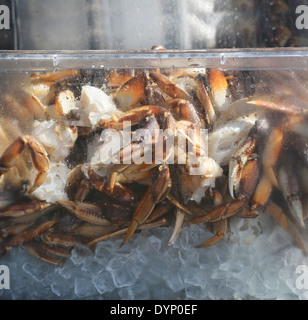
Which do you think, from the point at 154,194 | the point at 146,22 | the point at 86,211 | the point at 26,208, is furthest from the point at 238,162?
the point at 146,22

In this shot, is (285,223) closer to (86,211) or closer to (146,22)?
(86,211)

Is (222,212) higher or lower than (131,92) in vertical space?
lower

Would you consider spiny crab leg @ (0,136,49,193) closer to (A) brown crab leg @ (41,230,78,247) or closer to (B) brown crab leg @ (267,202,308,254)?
(A) brown crab leg @ (41,230,78,247)

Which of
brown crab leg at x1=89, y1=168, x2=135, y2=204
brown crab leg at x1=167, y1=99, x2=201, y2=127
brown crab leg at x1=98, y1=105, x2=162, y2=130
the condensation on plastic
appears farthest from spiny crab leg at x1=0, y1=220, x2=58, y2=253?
the condensation on plastic

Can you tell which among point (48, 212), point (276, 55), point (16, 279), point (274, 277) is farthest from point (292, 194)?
point (16, 279)

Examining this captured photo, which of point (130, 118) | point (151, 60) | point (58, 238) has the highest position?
point (151, 60)

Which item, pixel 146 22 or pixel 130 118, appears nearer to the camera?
pixel 130 118
